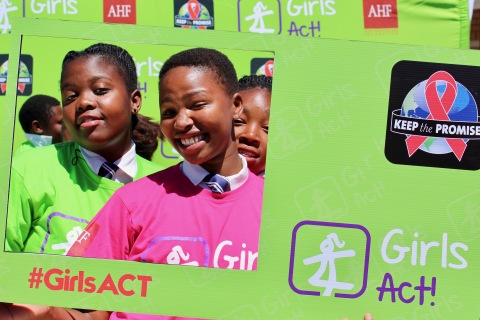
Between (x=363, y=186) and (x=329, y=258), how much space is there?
0.20 m

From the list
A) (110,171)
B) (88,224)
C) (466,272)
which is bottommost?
(466,272)

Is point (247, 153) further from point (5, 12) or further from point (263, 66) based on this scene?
point (5, 12)

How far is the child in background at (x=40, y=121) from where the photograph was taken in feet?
6.98

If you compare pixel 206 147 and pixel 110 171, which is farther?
pixel 110 171

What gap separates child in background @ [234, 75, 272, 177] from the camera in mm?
1796

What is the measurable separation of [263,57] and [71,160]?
0.59 meters

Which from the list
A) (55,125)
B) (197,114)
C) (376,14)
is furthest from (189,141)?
(376,14)

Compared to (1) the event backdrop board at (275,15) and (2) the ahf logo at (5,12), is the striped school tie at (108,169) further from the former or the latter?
(2) the ahf logo at (5,12)

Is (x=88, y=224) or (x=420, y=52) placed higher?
(x=420, y=52)

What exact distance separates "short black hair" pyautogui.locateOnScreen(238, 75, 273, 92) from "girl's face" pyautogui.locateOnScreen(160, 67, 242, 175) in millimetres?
35

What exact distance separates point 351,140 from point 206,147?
14.3 inches

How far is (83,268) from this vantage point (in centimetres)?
173

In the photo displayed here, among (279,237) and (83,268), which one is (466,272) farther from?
(83,268)

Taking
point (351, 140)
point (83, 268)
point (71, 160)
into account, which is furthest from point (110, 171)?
point (351, 140)
